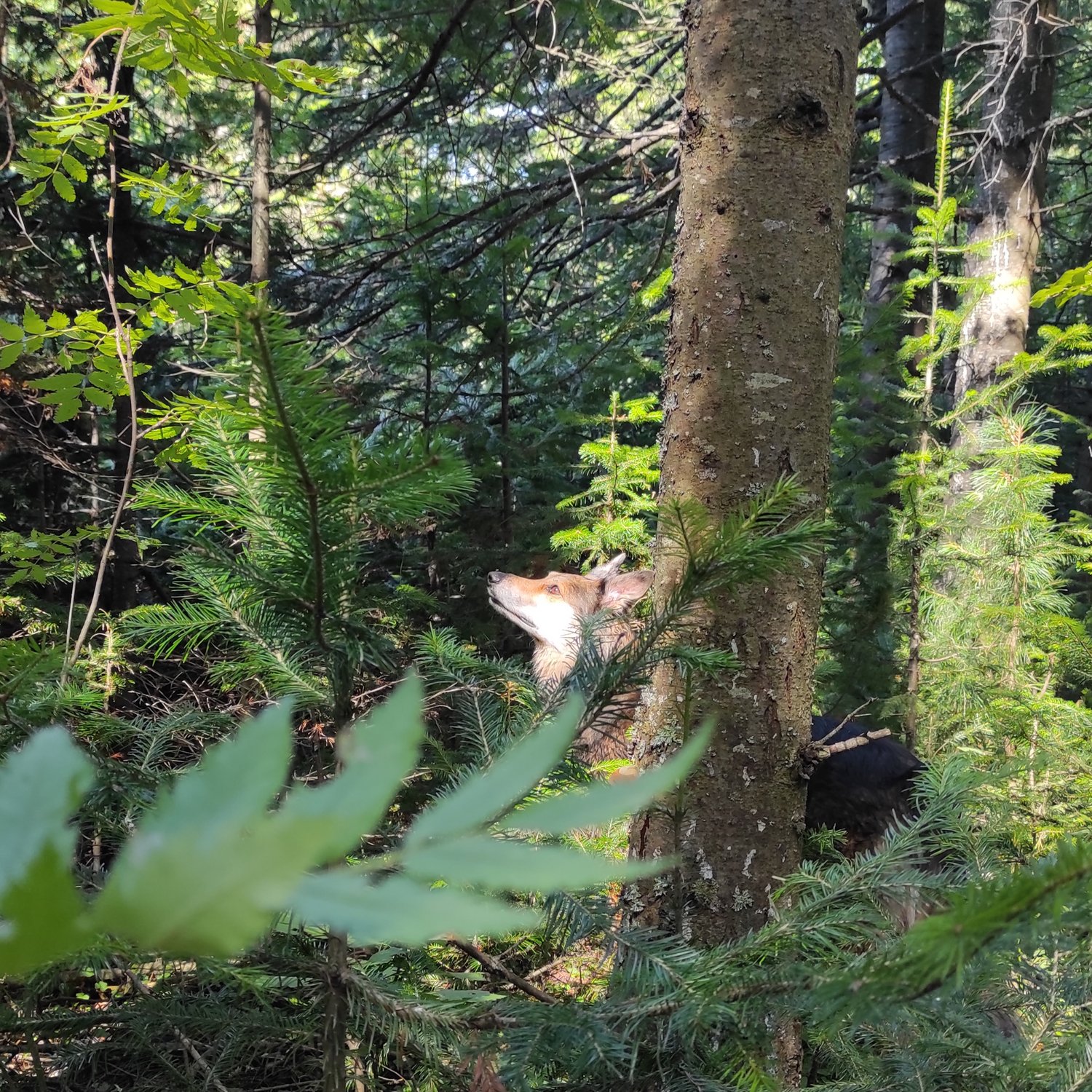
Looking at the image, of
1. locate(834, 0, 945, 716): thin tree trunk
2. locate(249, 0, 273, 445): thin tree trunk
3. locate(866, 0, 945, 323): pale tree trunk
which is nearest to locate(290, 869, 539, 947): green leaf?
locate(249, 0, 273, 445): thin tree trunk

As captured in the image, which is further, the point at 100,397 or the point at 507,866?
the point at 100,397

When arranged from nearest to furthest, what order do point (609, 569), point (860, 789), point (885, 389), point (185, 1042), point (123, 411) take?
point (185, 1042) < point (860, 789) < point (609, 569) < point (123, 411) < point (885, 389)

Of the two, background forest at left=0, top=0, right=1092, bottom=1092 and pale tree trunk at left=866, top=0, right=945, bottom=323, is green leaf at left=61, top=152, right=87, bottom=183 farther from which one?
pale tree trunk at left=866, top=0, right=945, bottom=323

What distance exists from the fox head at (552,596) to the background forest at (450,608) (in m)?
0.25

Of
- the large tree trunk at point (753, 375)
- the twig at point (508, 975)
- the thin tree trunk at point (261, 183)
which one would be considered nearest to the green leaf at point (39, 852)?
the twig at point (508, 975)

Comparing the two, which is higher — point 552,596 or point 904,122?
point 904,122

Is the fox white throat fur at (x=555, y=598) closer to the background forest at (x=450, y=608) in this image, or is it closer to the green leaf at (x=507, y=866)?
the background forest at (x=450, y=608)

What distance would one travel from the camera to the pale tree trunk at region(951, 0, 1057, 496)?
555 cm

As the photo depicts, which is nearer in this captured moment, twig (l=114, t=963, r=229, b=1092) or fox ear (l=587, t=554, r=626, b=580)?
twig (l=114, t=963, r=229, b=1092)

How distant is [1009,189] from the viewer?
579 cm

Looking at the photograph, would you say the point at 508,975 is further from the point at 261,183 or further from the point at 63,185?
the point at 261,183

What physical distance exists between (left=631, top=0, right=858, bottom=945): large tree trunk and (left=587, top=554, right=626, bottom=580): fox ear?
8.75 feet

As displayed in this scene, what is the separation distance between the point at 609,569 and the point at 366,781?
4319 mm

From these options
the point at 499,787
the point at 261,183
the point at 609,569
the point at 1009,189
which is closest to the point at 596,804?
the point at 499,787
